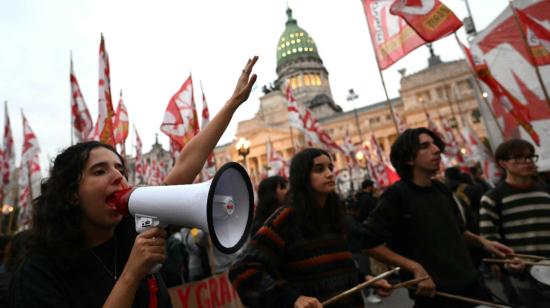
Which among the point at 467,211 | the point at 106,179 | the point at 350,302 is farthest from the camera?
the point at 467,211

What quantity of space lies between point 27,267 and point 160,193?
1.87 ft

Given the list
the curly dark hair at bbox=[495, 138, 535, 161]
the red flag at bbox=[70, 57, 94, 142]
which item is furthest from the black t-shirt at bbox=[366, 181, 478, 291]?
the red flag at bbox=[70, 57, 94, 142]

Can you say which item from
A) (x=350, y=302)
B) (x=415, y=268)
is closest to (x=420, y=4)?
(x=415, y=268)

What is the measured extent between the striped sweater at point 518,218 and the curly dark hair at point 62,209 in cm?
337

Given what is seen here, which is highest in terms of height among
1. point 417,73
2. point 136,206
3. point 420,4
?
point 417,73

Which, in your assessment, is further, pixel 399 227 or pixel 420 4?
pixel 420 4

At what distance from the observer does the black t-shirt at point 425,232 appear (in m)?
2.52

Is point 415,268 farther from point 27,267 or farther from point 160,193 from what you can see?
point 27,267

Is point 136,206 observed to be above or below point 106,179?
below

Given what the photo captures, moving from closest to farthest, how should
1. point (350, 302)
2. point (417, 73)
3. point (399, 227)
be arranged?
point (350, 302), point (399, 227), point (417, 73)

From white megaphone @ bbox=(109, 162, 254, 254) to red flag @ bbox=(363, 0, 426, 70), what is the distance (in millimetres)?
5639

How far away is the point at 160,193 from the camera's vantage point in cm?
129

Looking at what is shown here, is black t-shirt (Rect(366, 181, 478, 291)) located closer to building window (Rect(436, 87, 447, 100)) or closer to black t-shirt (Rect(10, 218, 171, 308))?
black t-shirt (Rect(10, 218, 171, 308))

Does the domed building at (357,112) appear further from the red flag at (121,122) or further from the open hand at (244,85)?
the open hand at (244,85)
